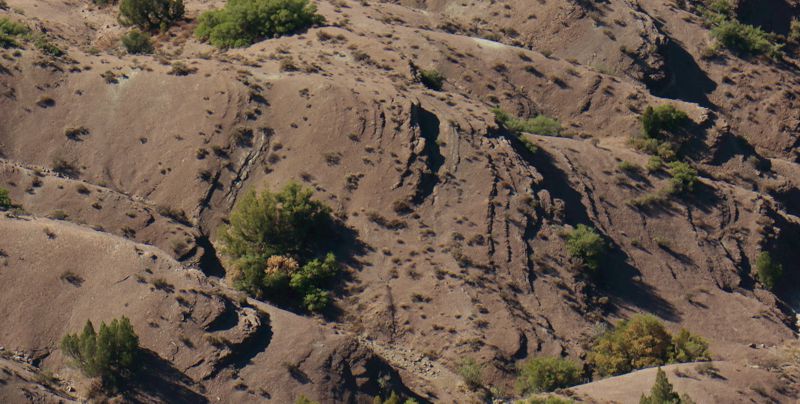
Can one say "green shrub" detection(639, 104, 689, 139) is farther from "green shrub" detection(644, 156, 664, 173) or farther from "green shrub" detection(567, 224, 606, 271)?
"green shrub" detection(567, 224, 606, 271)

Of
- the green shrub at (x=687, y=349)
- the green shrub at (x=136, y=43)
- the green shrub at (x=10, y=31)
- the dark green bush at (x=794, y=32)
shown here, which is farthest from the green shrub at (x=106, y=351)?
the dark green bush at (x=794, y=32)

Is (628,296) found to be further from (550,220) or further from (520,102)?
(520,102)

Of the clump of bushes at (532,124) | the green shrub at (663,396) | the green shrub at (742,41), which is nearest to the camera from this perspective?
the green shrub at (663,396)

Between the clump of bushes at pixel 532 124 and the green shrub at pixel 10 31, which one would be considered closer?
the green shrub at pixel 10 31

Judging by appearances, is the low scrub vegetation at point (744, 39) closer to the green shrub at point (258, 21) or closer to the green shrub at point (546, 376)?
the green shrub at point (258, 21)

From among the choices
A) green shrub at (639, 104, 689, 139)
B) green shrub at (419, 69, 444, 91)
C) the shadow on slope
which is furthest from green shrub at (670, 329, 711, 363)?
green shrub at (419, 69, 444, 91)

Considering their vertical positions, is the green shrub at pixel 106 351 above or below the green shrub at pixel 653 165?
below
